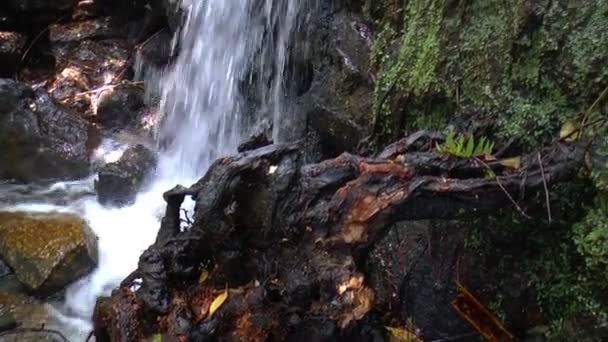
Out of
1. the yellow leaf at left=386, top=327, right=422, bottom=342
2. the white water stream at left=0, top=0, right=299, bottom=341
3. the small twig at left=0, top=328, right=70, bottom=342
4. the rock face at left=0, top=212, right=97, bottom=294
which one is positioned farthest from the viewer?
the white water stream at left=0, top=0, right=299, bottom=341

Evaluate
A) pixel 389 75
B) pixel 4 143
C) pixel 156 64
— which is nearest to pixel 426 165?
pixel 389 75

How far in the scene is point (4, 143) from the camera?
6.06m

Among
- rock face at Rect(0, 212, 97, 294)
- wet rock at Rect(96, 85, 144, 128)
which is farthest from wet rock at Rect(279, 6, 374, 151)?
wet rock at Rect(96, 85, 144, 128)

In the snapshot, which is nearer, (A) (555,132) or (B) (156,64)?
(A) (555,132)

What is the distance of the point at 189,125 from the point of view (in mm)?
6621

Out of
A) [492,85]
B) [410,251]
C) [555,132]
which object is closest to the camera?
[555,132]

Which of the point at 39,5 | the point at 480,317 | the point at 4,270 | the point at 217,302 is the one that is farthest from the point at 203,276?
the point at 39,5

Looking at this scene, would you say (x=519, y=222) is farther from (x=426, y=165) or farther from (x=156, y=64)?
(x=156, y=64)

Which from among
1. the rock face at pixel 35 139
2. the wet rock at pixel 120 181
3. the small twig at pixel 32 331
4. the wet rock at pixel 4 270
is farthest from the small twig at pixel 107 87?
the small twig at pixel 32 331

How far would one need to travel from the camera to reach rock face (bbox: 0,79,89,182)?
6.06 m

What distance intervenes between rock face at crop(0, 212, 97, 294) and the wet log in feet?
5.57

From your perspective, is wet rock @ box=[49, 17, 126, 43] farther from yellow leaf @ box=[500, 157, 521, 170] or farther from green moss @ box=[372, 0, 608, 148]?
yellow leaf @ box=[500, 157, 521, 170]

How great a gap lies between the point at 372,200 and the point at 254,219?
2.05ft

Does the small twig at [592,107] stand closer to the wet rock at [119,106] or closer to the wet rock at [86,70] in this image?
the wet rock at [119,106]
